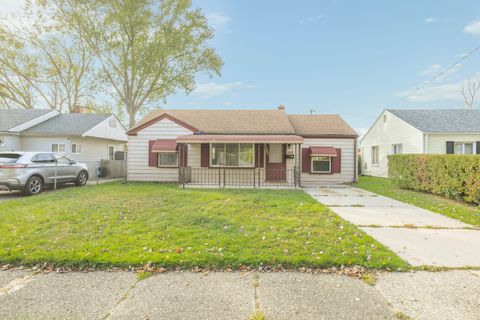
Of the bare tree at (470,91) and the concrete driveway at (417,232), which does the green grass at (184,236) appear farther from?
the bare tree at (470,91)

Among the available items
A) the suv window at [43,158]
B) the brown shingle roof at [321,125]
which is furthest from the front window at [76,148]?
the brown shingle roof at [321,125]

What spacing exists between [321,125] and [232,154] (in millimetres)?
6194

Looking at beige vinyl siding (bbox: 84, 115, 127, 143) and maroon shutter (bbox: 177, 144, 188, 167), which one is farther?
beige vinyl siding (bbox: 84, 115, 127, 143)

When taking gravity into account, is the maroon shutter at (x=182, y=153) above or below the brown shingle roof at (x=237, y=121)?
below

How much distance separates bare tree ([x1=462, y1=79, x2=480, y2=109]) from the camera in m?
32.1

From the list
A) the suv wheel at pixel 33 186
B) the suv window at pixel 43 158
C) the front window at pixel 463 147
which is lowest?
the suv wheel at pixel 33 186

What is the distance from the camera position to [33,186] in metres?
9.73

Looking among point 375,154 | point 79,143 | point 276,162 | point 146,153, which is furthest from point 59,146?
point 375,154

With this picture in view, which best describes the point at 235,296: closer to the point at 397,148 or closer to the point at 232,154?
the point at 232,154

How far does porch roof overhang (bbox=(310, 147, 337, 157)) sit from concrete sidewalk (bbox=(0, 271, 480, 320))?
1026 centimetres

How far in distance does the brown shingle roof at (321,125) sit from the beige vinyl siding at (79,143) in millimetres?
15117

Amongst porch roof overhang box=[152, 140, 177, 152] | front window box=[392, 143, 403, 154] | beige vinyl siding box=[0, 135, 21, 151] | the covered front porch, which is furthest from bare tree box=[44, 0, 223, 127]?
front window box=[392, 143, 403, 154]

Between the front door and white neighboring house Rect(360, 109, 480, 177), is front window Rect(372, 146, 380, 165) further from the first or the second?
the front door

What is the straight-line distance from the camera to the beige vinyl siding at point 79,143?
16.2 m
